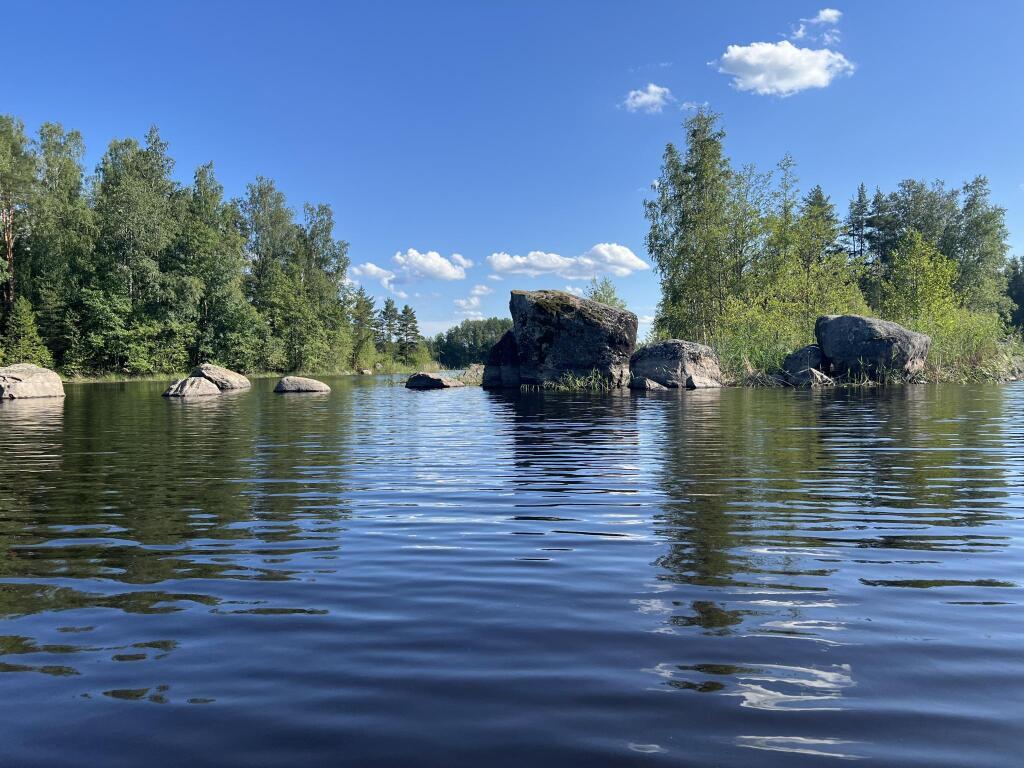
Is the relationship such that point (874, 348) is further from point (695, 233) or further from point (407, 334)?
point (407, 334)

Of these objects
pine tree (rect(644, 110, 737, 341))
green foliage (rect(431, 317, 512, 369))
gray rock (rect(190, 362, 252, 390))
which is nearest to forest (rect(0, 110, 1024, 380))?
pine tree (rect(644, 110, 737, 341))

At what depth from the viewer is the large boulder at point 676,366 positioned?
92.0ft

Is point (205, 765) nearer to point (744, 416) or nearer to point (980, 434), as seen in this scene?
point (980, 434)

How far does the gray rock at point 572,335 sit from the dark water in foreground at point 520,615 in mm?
20219

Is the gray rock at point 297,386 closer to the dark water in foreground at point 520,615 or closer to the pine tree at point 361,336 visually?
the dark water in foreground at point 520,615

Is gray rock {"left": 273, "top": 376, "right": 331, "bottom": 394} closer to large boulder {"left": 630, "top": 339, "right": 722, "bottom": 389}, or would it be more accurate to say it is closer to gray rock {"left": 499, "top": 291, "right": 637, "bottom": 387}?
gray rock {"left": 499, "top": 291, "right": 637, "bottom": 387}

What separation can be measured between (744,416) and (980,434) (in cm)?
485

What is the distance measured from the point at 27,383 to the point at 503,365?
68.9 ft

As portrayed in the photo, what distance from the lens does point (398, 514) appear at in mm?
6270

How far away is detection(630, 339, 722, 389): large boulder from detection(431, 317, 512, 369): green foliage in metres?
104

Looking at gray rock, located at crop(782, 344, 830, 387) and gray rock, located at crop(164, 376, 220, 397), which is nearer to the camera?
gray rock, located at crop(782, 344, 830, 387)

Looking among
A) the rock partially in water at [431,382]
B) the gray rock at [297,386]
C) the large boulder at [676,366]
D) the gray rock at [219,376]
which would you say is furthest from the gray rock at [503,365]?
the gray rock at [219,376]

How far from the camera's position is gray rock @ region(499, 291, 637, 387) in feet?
94.6

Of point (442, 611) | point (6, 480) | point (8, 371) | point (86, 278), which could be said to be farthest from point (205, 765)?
point (86, 278)
